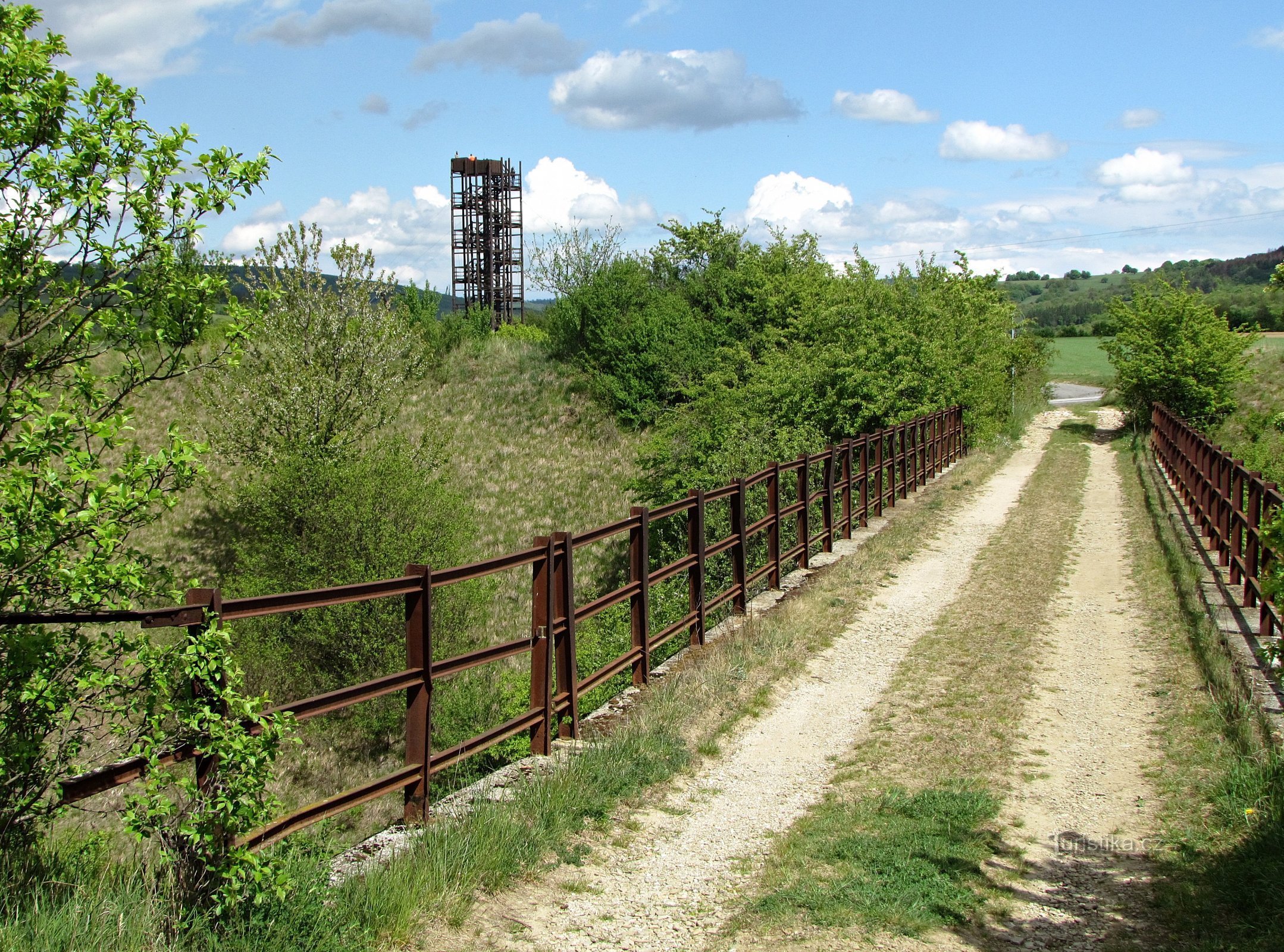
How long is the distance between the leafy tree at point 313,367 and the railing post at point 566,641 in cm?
1918

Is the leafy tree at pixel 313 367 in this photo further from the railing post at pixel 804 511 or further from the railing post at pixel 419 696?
the railing post at pixel 419 696

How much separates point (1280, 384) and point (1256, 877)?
3758cm

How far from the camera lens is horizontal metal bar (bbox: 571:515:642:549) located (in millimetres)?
6852

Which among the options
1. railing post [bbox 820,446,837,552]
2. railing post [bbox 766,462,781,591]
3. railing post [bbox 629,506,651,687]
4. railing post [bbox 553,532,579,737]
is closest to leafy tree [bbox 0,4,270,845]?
railing post [bbox 553,532,579,737]

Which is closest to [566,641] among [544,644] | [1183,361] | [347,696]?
[544,644]

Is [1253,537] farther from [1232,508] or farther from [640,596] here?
[640,596]

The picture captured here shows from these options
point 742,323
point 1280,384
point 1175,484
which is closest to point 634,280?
point 742,323

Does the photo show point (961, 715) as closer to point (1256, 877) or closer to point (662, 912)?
point (1256, 877)

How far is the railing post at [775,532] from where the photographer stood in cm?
1170

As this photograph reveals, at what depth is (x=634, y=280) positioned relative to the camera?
1866 inches

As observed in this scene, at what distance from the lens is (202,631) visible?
3723 millimetres

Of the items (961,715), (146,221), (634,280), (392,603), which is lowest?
(392,603)

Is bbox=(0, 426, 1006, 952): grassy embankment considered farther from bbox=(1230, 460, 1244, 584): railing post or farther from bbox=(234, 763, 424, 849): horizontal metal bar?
bbox=(1230, 460, 1244, 584): railing post

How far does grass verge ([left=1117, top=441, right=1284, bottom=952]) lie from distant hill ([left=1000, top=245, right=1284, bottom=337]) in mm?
2705
